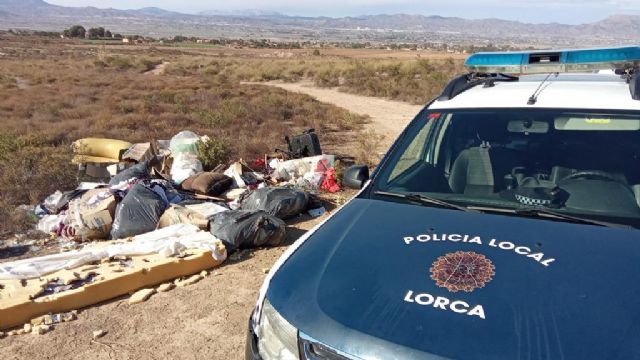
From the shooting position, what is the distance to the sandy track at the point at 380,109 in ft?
48.2

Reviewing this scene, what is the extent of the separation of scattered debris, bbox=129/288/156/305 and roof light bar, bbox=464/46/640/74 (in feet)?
10.7

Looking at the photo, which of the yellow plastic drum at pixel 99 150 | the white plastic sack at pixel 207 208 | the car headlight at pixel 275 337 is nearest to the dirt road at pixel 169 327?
the white plastic sack at pixel 207 208

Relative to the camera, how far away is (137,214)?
5.88 metres

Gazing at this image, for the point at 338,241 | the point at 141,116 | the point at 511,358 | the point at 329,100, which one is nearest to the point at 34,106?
the point at 141,116

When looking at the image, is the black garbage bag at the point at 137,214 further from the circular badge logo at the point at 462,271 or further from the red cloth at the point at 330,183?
the circular badge logo at the point at 462,271

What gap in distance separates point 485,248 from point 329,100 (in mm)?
21047

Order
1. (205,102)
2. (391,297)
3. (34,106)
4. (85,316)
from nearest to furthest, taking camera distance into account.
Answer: (391,297), (85,316), (34,106), (205,102)

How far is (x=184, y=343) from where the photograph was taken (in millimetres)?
3924

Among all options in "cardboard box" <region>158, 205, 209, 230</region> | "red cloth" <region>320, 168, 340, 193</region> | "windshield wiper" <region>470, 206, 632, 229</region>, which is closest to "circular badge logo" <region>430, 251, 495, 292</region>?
"windshield wiper" <region>470, 206, 632, 229</region>

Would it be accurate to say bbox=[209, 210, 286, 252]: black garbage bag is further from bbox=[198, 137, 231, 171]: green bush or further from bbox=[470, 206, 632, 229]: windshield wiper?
bbox=[470, 206, 632, 229]: windshield wiper

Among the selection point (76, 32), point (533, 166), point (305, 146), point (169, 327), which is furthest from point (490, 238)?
point (76, 32)

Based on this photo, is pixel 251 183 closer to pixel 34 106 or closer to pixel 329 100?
pixel 34 106

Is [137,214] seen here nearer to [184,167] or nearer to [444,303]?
[184,167]

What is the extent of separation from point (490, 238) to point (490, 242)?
0.04m
